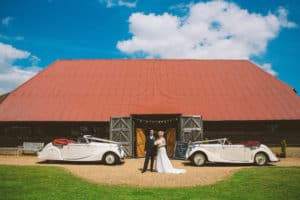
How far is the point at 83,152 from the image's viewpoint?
15938mm

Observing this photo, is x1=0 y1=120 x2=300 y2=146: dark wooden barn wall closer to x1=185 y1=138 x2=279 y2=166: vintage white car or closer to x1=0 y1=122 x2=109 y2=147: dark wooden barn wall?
x1=0 y1=122 x2=109 y2=147: dark wooden barn wall

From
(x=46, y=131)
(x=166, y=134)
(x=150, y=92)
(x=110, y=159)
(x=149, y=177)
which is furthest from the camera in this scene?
(x=150, y=92)

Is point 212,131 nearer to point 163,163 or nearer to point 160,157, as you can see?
point 160,157

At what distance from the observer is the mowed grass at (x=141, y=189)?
8.59 meters

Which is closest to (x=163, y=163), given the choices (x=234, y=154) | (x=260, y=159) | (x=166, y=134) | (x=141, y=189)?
(x=141, y=189)

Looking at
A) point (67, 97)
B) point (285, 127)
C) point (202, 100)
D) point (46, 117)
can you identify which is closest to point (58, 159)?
point (46, 117)

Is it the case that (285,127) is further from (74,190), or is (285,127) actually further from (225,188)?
(74,190)

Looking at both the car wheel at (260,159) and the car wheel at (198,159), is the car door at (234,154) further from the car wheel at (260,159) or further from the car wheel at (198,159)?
the car wheel at (198,159)

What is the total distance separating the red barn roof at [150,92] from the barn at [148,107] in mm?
65

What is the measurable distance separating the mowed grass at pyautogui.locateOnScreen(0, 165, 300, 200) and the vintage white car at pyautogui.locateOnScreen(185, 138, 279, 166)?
128 inches

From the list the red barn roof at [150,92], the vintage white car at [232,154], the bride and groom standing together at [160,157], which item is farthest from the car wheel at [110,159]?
the red barn roof at [150,92]

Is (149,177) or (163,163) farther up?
(163,163)

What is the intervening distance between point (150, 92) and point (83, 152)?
26.6ft

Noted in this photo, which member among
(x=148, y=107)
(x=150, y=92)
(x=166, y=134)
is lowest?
(x=166, y=134)
